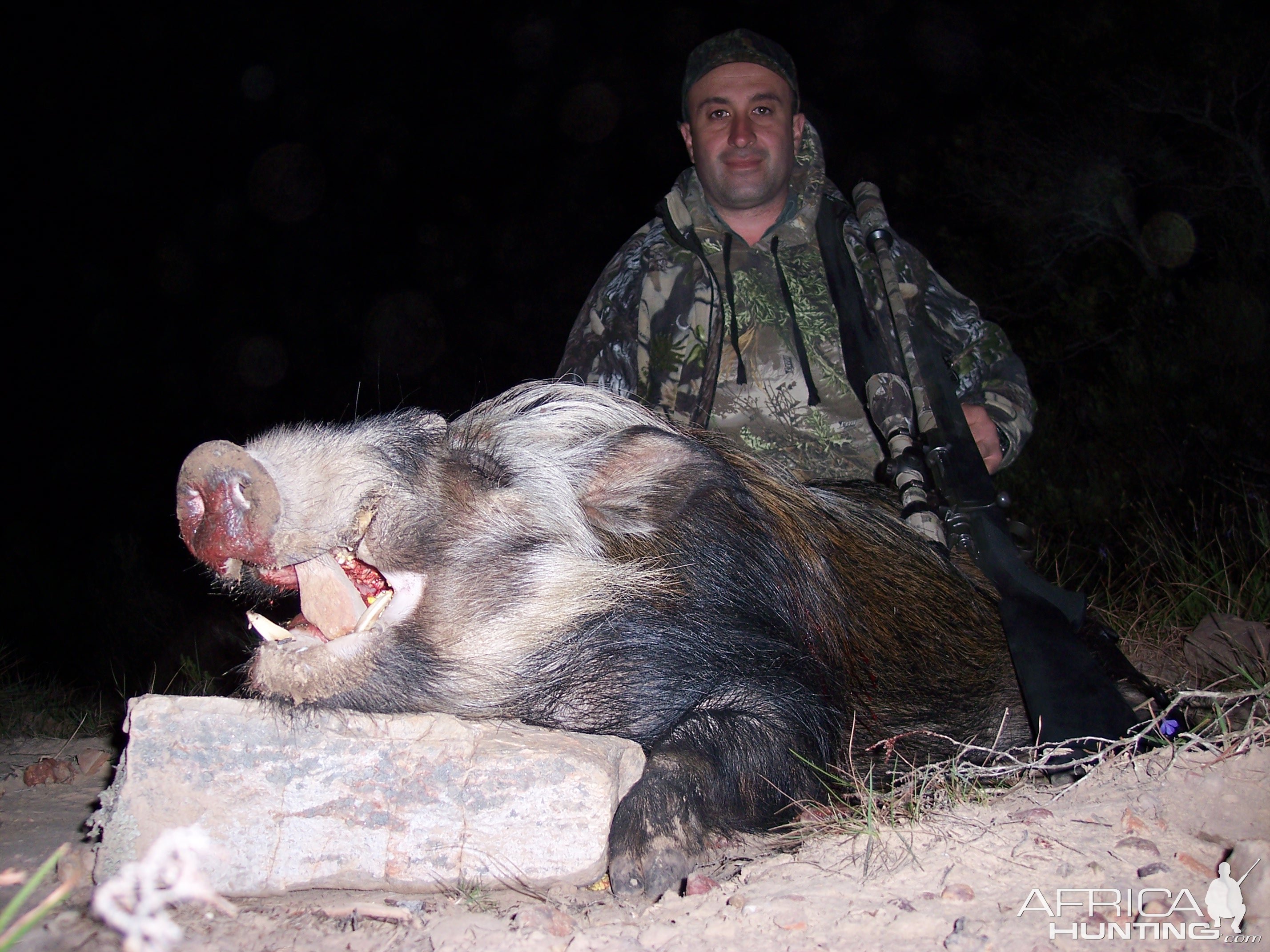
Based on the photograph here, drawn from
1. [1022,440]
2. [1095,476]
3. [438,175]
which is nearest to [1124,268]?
[1095,476]

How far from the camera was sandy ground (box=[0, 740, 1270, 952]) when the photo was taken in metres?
1.49

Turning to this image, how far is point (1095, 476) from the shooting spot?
754 centimetres

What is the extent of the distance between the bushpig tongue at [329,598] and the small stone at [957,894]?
51.9 inches

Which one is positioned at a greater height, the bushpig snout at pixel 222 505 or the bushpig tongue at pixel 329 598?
the bushpig snout at pixel 222 505

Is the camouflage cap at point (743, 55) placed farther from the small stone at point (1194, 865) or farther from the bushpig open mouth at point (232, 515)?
the small stone at point (1194, 865)

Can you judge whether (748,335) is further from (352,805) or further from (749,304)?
(352,805)

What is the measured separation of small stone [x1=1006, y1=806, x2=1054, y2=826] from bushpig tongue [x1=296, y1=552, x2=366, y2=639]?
145 centimetres

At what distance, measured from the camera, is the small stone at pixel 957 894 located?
5.09ft

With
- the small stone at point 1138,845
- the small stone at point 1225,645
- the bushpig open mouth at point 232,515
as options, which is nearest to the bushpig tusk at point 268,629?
the bushpig open mouth at point 232,515

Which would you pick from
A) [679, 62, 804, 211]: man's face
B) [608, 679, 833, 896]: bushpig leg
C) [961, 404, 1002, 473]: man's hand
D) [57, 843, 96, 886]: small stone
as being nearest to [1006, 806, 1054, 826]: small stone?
[608, 679, 833, 896]: bushpig leg

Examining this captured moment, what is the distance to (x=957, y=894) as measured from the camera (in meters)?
1.56

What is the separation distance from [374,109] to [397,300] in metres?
4.41

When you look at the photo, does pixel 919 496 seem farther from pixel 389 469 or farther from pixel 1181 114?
pixel 1181 114

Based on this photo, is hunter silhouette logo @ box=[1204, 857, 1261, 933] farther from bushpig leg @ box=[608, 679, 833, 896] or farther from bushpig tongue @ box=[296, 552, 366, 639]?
bushpig tongue @ box=[296, 552, 366, 639]
